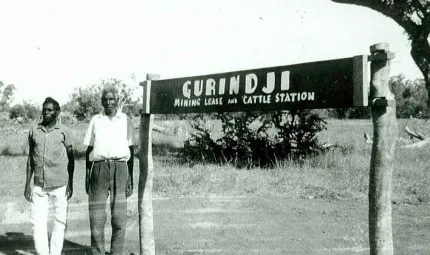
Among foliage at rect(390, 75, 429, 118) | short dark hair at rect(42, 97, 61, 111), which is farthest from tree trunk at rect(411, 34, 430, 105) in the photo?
foliage at rect(390, 75, 429, 118)

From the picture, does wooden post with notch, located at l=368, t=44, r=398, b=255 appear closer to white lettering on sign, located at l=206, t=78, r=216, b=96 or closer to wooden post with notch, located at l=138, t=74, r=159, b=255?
white lettering on sign, located at l=206, t=78, r=216, b=96

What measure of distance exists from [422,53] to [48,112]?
40.5 feet

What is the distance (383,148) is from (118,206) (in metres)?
2.86

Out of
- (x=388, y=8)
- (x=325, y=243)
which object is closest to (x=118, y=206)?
(x=325, y=243)

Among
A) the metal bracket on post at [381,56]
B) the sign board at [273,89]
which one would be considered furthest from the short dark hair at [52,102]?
the metal bracket on post at [381,56]

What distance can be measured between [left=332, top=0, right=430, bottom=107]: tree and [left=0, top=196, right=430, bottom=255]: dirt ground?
7494 millimetres

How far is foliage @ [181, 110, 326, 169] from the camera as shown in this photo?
13.8 metres

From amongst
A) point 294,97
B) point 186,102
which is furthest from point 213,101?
point 294,97

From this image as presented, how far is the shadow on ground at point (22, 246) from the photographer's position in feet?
18.1

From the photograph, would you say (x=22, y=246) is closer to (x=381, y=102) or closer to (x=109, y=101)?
(x=109, y=101)

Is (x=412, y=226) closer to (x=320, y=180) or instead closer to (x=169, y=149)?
(x=320, y=180)

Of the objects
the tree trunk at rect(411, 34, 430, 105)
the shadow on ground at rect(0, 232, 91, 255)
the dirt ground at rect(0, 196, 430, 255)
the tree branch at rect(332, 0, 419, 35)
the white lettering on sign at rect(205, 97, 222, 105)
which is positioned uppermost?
the tree branch at rect(332, 0, 419, 35)

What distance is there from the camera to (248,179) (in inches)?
408

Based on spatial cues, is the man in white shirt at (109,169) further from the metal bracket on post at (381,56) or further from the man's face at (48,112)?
the metal bracket on post at (381,56)
